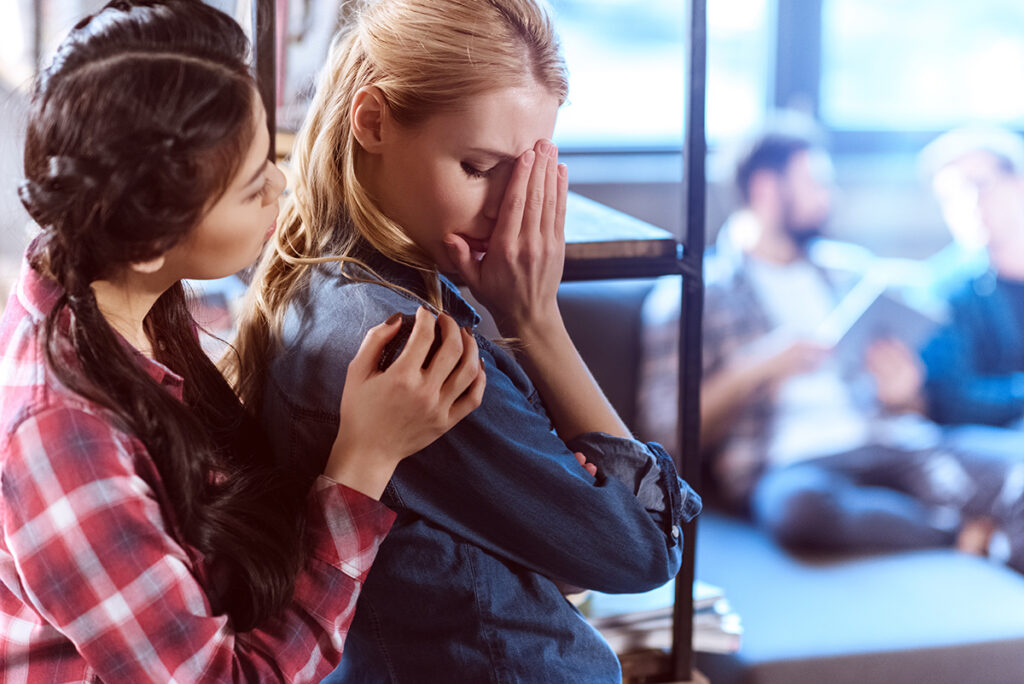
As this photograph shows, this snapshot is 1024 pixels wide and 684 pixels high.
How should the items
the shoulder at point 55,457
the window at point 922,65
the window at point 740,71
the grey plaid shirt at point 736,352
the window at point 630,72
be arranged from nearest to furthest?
the shoulder at point 55,457
the grey plaid shirt at point 736,352
the window at point 630,72
the window at point 740,71
the window at point 922,65

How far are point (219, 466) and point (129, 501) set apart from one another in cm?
11

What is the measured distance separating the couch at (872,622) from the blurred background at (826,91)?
5.85 feet

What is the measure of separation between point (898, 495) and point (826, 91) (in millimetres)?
2292

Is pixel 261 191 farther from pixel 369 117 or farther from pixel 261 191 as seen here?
pixel 369 117

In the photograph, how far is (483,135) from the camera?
0.76 metres

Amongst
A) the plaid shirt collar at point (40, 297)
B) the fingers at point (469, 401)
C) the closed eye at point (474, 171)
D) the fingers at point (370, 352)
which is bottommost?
the fingers at point (469, 401)

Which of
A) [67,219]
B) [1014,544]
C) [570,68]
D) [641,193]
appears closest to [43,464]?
[67,219]

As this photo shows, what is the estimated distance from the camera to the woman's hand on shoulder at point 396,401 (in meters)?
0.69

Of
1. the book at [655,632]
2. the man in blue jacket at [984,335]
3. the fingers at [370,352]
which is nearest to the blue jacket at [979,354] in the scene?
the man in blue jacket at [984,335]

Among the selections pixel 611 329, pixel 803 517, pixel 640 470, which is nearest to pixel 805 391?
pixel 803 517

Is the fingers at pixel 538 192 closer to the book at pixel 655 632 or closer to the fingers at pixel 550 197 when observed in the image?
the fingers at pixel 550 197

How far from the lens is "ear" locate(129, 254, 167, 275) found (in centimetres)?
65

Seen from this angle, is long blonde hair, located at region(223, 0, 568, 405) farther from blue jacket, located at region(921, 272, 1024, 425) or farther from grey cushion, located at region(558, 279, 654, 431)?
blue jacket, located at region(921, 272, 1024, 425)

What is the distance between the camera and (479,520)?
75 centimetres
